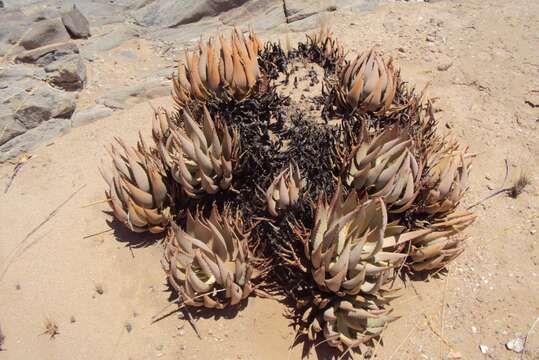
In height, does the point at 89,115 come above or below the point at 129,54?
below

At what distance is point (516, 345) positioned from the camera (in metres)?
3.31

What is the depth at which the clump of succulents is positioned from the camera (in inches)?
121

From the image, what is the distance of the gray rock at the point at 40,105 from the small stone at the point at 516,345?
221 inches

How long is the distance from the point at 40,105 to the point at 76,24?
270 centimetres

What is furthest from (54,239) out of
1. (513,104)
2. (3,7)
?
(3,7)

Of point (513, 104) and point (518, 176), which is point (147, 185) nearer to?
point (518, 176)

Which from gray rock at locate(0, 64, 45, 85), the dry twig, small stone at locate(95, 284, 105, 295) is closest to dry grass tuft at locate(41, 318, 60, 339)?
small stone at locate(95, 284, 105, 295)

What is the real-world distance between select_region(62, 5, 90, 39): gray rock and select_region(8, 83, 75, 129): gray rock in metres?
2.15

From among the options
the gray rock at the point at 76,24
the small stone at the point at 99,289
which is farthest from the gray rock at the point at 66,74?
the small stone at the point at 99,289

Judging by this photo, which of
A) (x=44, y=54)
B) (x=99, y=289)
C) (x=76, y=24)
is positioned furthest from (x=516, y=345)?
(x=76, y=24)

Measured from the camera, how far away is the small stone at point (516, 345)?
10.8 ft

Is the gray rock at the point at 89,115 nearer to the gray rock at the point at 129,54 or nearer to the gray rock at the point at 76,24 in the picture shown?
the gray rock at the point at 129,54

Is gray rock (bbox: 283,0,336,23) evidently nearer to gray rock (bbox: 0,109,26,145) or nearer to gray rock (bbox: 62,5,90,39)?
gray rock (bbox: 62,5,90,39)

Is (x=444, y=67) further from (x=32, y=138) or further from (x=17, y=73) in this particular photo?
(x=17, y=73)
